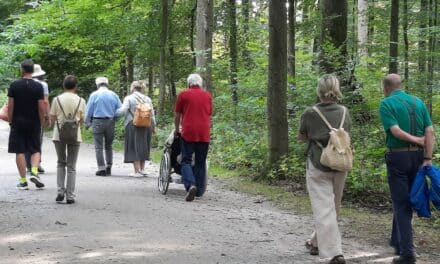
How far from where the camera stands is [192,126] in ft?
30.4

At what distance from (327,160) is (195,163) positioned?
407 centimetres

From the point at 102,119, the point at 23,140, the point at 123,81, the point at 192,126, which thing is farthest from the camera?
the point at 123,81

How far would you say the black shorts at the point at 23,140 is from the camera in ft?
31.7

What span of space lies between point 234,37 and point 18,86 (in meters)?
15.9

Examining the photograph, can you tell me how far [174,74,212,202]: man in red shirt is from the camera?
9281 mm

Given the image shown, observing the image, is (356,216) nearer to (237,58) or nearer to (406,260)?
(406,260)

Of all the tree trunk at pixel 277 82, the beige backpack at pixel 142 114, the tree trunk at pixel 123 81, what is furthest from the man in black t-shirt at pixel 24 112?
the tree trunk at pixel 123 81

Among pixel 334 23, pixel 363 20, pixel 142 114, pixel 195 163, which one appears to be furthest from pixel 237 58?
pixel 195 163

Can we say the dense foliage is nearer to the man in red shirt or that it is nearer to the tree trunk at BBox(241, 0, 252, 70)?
the tree trunk at BBox(241, 0, 252, 70)

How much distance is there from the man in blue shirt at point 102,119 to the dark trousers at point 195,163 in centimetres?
353

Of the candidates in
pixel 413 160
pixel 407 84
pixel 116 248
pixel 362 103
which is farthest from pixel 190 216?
pixel 407 84

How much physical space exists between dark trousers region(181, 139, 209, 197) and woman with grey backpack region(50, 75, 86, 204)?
69.7 inches

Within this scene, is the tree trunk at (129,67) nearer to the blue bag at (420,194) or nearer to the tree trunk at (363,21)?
the tree trunk at (363,21)

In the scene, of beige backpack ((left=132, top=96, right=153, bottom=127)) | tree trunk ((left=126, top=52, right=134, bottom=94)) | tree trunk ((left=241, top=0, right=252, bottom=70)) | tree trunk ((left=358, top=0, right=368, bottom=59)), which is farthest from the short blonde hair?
tree trunk ((left=126, top=52, right=134, bottom=94))
